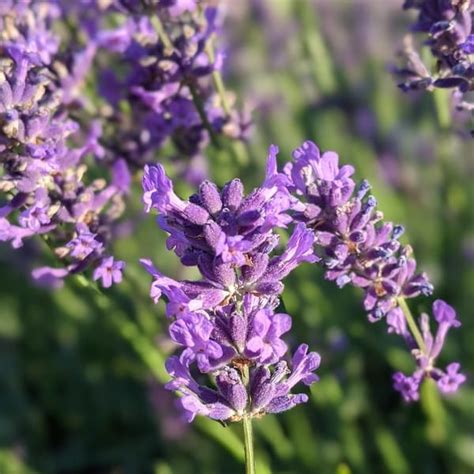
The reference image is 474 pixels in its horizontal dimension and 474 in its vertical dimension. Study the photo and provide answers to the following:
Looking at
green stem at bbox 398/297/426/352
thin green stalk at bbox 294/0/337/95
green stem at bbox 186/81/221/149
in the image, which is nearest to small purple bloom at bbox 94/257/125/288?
green stem at bbox 186/81/221/149

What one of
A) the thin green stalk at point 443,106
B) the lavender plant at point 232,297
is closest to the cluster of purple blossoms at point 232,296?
the lavender plant at point 232,297

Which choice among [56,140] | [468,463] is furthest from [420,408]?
[56,140]

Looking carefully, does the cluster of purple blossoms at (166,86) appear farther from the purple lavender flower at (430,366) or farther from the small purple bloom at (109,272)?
the purple lavender flower at (430,366)

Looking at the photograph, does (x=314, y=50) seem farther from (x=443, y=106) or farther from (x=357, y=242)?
(x=357, y=242)

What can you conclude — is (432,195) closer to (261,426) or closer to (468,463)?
(468,463)

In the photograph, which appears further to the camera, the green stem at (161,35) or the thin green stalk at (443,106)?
the thin green stalk at (443,106)

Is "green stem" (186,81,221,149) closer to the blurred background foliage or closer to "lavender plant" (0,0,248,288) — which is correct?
"lavender plant" (0,0,248,288)
